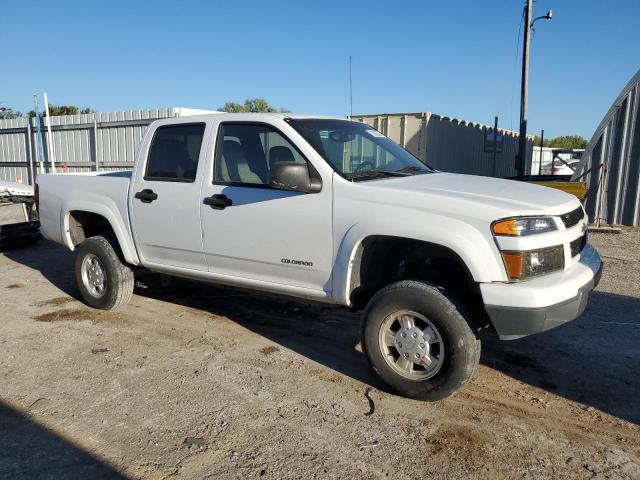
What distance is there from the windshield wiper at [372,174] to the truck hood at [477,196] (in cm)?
13

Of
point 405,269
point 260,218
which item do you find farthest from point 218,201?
point 405,269

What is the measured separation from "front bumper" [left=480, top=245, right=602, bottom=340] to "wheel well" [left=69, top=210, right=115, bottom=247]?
Answer: 420 centimetres

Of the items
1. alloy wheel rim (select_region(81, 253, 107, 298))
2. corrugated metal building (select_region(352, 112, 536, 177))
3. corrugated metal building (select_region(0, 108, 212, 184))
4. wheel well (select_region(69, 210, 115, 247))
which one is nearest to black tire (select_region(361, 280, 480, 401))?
alloy wheel rim (select_region(81, 253, 107, 298))

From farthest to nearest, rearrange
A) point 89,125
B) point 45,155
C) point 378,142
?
point 45,155 → point 89,125 → point 378,142

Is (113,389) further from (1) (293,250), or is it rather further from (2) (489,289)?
(2) (489,289)

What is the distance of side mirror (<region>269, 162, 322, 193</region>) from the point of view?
3.78 meters

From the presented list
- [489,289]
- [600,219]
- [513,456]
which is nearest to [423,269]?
[489,289]

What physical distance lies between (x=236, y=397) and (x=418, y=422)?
49.6 inches

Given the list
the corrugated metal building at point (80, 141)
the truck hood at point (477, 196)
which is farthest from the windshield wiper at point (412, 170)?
the corrugated metal building at point (80, 141)


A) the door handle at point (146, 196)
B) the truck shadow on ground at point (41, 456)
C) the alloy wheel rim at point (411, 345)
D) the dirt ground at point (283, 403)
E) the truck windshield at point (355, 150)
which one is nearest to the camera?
the truck shadow on ground at point (41, 456)

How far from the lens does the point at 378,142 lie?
4.82 metres

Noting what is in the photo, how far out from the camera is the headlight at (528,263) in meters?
3.21

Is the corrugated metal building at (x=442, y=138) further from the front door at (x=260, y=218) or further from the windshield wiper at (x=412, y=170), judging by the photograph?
the front door at (x=260, y=218)

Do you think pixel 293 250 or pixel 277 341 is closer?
pixel 293 250
